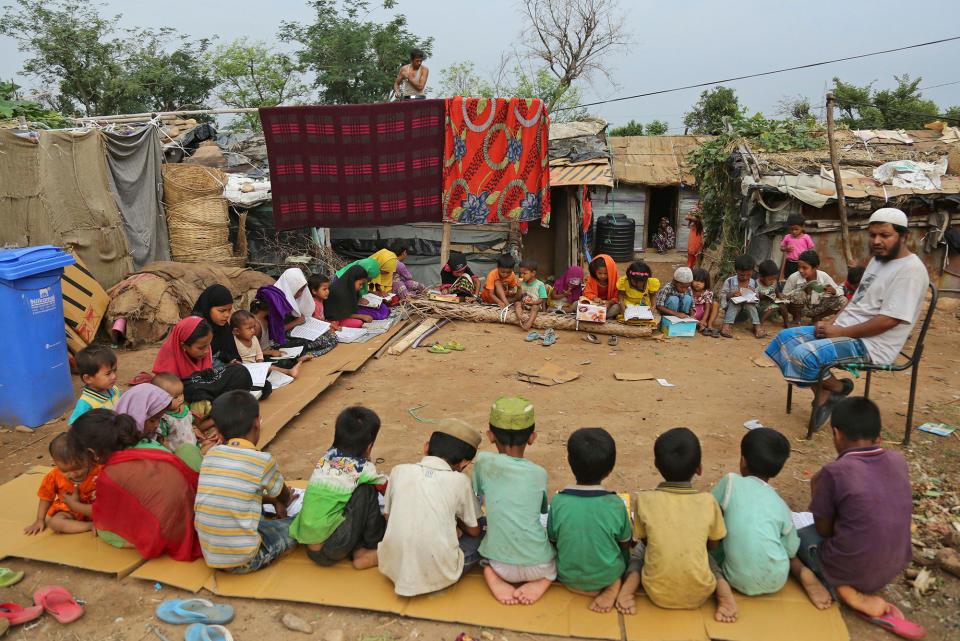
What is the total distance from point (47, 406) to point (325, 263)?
5.47m

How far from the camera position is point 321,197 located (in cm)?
841

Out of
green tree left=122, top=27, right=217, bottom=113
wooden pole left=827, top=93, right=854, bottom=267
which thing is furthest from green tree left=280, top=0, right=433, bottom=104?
wooden pole left=827, top=93, right=854, bottom=267

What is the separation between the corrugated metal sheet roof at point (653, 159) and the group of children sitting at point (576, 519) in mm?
14571

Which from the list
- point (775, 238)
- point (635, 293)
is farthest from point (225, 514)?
point (775, 238)

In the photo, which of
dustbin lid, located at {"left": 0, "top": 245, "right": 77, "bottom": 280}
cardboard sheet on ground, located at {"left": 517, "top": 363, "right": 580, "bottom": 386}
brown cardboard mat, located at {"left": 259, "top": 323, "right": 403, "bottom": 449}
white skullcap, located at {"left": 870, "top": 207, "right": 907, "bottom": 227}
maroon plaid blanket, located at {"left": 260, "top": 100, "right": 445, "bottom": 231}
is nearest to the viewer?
white skullcap, located at {"left": 870, "top": 207, "right": 907, "bottom": 227}

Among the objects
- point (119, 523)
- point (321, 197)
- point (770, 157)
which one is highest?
point (770, 157)

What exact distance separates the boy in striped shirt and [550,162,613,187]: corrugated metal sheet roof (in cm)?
799

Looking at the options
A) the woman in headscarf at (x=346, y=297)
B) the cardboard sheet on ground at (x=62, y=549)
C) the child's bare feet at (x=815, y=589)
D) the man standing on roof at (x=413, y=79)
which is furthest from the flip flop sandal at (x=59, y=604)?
the man standing on roof at (x=413, y=79)

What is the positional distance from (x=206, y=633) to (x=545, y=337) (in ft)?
16.9

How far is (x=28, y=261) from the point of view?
186 inches

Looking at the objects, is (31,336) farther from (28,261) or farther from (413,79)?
(413,79)

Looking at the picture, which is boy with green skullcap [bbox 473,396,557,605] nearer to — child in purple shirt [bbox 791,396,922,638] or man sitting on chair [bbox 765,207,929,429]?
child in purple shirt [bbox 791,396,922,638]

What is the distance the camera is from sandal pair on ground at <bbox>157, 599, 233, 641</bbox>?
2559 millimetres

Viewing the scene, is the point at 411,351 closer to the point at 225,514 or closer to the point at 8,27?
the point at 225,514
